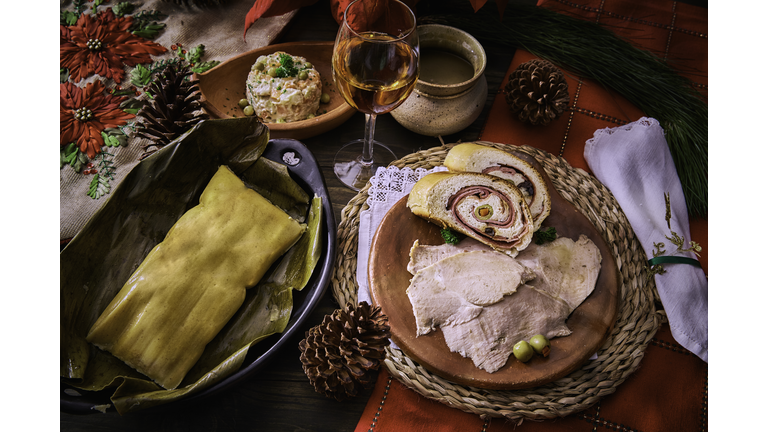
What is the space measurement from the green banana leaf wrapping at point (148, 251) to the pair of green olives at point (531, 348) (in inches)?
25.2

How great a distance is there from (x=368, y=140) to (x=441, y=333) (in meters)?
0.75

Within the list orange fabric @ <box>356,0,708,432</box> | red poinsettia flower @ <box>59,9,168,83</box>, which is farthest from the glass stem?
red poinsettia flower @ <box>59,9,168,83</box>

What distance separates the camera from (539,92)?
1968 millimetres

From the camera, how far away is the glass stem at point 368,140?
5.72 ft

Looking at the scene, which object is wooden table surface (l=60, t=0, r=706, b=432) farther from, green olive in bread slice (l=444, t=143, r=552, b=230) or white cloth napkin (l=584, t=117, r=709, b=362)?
white cloth napkin (l=584, t=117, r=709, b=362)

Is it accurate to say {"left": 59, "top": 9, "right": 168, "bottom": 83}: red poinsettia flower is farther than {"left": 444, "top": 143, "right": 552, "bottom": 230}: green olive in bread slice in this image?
Yes

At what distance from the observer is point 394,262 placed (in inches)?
62.7

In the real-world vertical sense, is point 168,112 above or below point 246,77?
above

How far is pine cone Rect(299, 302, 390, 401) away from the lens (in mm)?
1295

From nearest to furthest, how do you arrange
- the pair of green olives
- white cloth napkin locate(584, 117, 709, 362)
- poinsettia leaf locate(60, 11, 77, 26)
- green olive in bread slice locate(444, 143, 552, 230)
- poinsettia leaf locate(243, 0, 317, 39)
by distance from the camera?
the pair of green olives, white cloth napkin locate(584, 117, 709, 362), green olive in bread slice locate(444, 143, 552, 230), poinsettia leaf locate(243, 0, 317, 39), poinsettia leaf locate(60, 11, 77, 26)

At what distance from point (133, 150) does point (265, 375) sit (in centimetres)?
101

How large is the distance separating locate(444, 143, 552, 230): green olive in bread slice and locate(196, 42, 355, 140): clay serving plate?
1.59 ft

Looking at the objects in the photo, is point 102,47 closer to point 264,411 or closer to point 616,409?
point 264,411

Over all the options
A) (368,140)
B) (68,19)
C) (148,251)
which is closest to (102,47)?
(68,19)
